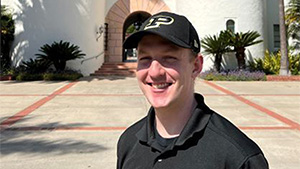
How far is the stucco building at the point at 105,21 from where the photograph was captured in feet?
46.6

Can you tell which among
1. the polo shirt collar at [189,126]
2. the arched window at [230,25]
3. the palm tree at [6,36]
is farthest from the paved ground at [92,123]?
the arched window at [230,25]

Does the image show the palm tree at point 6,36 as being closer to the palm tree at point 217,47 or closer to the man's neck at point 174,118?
the palm tree at point 217,47

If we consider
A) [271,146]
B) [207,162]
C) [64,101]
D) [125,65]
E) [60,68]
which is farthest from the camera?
[125,65]

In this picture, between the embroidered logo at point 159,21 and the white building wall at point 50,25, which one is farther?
the white building wall at point 50,25

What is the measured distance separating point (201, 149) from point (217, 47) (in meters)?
13.1

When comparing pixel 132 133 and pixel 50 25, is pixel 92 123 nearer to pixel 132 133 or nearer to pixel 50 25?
pixel 132 133

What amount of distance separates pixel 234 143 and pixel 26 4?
16.1 metres

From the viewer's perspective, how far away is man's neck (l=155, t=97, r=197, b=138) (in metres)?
1.18

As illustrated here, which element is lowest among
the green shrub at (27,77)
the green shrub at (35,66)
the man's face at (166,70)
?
the man's face at (166,70)

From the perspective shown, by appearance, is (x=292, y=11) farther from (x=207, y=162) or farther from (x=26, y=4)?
(x=207, y=162)

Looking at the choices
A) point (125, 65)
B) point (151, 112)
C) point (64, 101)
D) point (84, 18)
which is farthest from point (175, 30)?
point (125, 65)

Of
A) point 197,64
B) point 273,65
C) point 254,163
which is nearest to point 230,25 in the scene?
point 273,65

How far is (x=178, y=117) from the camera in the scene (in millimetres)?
1190

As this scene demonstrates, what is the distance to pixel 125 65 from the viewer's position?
17.0 meters
